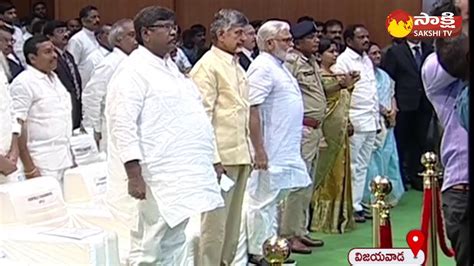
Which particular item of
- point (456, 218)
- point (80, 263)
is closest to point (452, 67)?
point (456, 218)

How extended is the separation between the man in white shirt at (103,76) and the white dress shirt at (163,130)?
0.07 metres

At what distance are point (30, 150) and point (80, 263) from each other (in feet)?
1.98

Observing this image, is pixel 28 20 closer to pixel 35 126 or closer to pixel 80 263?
pixel 35 126

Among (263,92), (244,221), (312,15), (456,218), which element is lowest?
(244,221)

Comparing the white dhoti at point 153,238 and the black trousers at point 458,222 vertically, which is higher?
the black trousers at point 458,222

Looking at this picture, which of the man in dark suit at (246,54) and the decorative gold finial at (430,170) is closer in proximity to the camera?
the decorative gold finial at (430,170)

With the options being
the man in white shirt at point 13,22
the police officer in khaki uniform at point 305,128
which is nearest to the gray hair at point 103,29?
the man in white shirt at point 13,22

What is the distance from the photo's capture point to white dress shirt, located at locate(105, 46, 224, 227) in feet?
7.80

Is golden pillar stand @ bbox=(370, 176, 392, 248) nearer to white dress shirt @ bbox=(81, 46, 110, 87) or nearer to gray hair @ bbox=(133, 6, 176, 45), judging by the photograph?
gray hair @ bbox=(133, 6, 176, 45)

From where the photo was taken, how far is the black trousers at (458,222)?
1.81 m

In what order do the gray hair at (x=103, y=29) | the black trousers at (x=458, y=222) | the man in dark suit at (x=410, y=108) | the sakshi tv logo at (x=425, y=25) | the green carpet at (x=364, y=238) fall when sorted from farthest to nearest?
the gray hair at (x=103, y=29)
the green carpet at (x=364, y=238)
the man in dark suit at (x=410, y=108)
the black trousers at (x=458, y=222)
the sakshi tv logo at (x=425, y=25)

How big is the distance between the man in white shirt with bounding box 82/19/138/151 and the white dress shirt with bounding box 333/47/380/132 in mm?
533

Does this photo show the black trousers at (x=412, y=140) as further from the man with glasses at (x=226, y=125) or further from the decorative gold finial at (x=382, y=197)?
the man with glasses at (x=226, y=125)

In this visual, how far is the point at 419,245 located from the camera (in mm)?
1897
